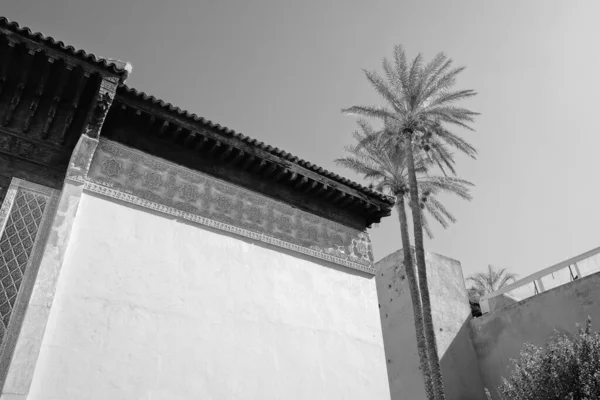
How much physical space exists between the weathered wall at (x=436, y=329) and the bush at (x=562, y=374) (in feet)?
14.7

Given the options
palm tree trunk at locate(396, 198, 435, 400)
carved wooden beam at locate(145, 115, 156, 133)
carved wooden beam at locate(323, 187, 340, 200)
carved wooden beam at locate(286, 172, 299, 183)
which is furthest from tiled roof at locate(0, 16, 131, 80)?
palm tree trunk at locate(396, 198, 435, 400)

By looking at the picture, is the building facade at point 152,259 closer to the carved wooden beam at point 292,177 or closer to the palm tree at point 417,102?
the carved wooden beam at point 292,177

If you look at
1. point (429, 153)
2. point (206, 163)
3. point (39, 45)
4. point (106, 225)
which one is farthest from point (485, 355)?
point (39, 45)

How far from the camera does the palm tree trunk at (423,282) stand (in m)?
9.58

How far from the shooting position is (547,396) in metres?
7.04

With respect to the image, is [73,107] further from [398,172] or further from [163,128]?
[398,172]

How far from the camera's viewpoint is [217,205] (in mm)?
6406

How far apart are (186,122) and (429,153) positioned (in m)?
7.41

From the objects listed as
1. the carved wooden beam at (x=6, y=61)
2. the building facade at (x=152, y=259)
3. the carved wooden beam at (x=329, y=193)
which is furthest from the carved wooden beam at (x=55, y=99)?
the carved wooden beam at (x=329, y=193)

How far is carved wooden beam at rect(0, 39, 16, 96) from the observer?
4.93m

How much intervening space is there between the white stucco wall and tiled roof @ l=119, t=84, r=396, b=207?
1.31 metres

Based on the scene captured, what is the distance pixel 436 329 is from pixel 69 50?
10259mm

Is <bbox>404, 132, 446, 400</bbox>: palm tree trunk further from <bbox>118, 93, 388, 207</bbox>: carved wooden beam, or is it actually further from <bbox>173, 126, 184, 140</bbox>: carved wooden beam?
<bbox>173, 126, 184, 140</bbox>: carved wooden beam

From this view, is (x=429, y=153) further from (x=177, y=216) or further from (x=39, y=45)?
(x=39, y=45)
